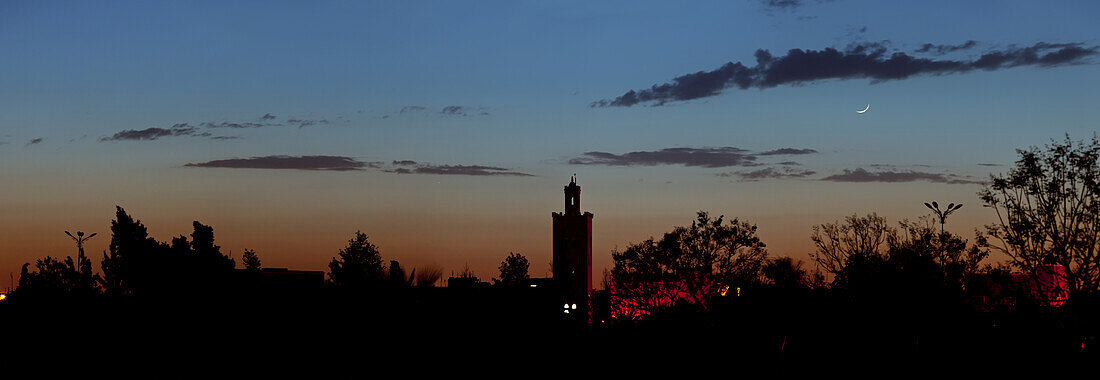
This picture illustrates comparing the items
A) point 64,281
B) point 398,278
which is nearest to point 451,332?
point 398,278

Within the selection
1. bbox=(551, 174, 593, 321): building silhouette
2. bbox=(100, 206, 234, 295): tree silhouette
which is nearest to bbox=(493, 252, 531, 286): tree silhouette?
bbox=(551, 174, 593, 321): building silhouette

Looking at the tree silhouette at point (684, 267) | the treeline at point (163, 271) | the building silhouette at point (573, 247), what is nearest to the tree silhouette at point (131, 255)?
the treeline at point (163, 271)

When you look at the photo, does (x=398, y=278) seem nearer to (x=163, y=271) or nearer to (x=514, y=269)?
(x=163, y=271)

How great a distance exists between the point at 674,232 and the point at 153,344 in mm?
33354

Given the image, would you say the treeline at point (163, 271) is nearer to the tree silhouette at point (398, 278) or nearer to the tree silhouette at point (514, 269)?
the tree silhouette at point (398, 278)

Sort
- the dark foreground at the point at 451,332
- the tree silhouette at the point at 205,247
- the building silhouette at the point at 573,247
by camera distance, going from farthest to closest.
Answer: the building silhouette at the point at 573,247 → the tree silhouette at the point at 205,247 → the dark foreground at the point at 451,332

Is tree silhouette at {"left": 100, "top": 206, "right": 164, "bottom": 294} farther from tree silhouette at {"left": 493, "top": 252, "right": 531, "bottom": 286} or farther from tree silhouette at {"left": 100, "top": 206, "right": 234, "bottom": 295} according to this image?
tree silhouette at {"left": 493, "top": 252, "right": 531, "bottom": 286}

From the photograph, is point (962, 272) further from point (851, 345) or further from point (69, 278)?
point (69, 278)

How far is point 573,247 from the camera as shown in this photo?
106m

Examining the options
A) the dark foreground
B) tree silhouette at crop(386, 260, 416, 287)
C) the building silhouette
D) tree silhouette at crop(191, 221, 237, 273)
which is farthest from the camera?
the building silhouette

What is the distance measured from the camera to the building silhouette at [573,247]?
10344 centimetres

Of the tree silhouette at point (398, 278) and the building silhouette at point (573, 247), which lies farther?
the building silhouette at point (573, 247)

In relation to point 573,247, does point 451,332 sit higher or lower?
lower

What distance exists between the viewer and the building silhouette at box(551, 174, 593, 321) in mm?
103438
